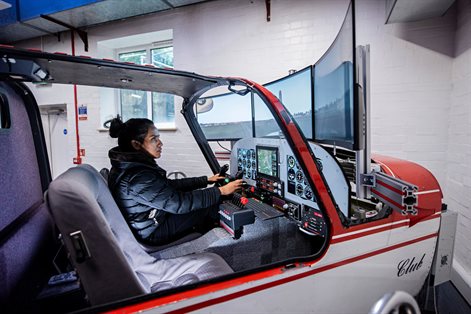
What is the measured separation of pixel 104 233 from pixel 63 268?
0.93 meters

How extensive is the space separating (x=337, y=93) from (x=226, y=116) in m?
1.63

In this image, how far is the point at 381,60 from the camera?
114 inches

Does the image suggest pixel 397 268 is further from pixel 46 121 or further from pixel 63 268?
pixel 46 121

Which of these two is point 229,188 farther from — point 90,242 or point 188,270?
point 90,242

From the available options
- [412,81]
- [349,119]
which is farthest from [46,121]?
[412,81]

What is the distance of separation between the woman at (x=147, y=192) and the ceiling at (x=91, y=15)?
252 centimetres

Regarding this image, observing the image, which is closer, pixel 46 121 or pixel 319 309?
pixel 319 309

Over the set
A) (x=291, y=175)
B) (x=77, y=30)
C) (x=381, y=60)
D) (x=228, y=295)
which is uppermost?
(x=77, y=30)

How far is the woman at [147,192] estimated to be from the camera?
1.54m

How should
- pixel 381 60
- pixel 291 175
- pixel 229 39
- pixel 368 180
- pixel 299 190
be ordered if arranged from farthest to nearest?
pixel 229 39
pixel 381 60
pixel 291 175
pixel 299 190
pixel 368 180

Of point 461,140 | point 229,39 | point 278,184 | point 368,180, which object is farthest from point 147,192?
point 461,140

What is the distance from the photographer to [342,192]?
1.29 m

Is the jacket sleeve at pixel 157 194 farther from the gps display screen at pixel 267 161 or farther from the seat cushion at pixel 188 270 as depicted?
the gps display screen at pixel 267 161

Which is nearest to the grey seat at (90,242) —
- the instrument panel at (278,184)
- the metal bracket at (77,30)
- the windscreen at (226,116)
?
the instrument panel at (278,184)
